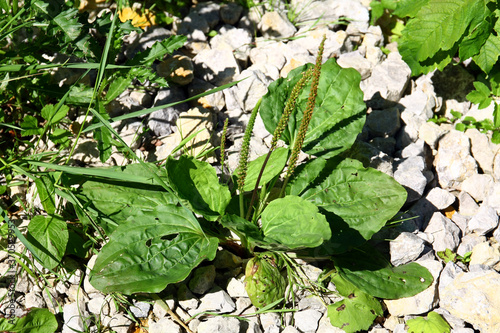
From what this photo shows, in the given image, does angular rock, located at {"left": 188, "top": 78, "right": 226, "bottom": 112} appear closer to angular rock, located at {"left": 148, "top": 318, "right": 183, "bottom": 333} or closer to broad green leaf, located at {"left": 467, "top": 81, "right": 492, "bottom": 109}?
angular rock, located at {"left": 148, "top": 318, "right": 183, "bottom": 333}

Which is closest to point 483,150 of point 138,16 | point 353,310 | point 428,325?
point 428,325

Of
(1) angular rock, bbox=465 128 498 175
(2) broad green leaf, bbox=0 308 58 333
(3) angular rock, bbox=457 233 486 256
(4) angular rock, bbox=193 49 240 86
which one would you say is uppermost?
(4) angular rock, bbox=193 49 240 86

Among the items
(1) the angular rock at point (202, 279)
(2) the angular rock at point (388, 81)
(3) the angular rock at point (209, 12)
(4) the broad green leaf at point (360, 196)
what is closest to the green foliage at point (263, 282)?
(1) the angular rock at point (202, 279)

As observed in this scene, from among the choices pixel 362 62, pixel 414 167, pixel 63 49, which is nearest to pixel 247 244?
pixel 414 167

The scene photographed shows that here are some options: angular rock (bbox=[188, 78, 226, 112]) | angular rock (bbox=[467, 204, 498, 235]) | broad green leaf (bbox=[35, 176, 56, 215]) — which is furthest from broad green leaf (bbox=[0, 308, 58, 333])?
angular rock (bbox=[467, 204, 498, 235])

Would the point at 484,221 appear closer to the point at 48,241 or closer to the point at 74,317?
the point at 74,317

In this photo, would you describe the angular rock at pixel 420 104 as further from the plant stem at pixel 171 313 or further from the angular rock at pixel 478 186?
the plant stem at pixel 171 313

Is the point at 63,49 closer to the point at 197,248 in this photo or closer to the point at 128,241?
the point at 128,241
